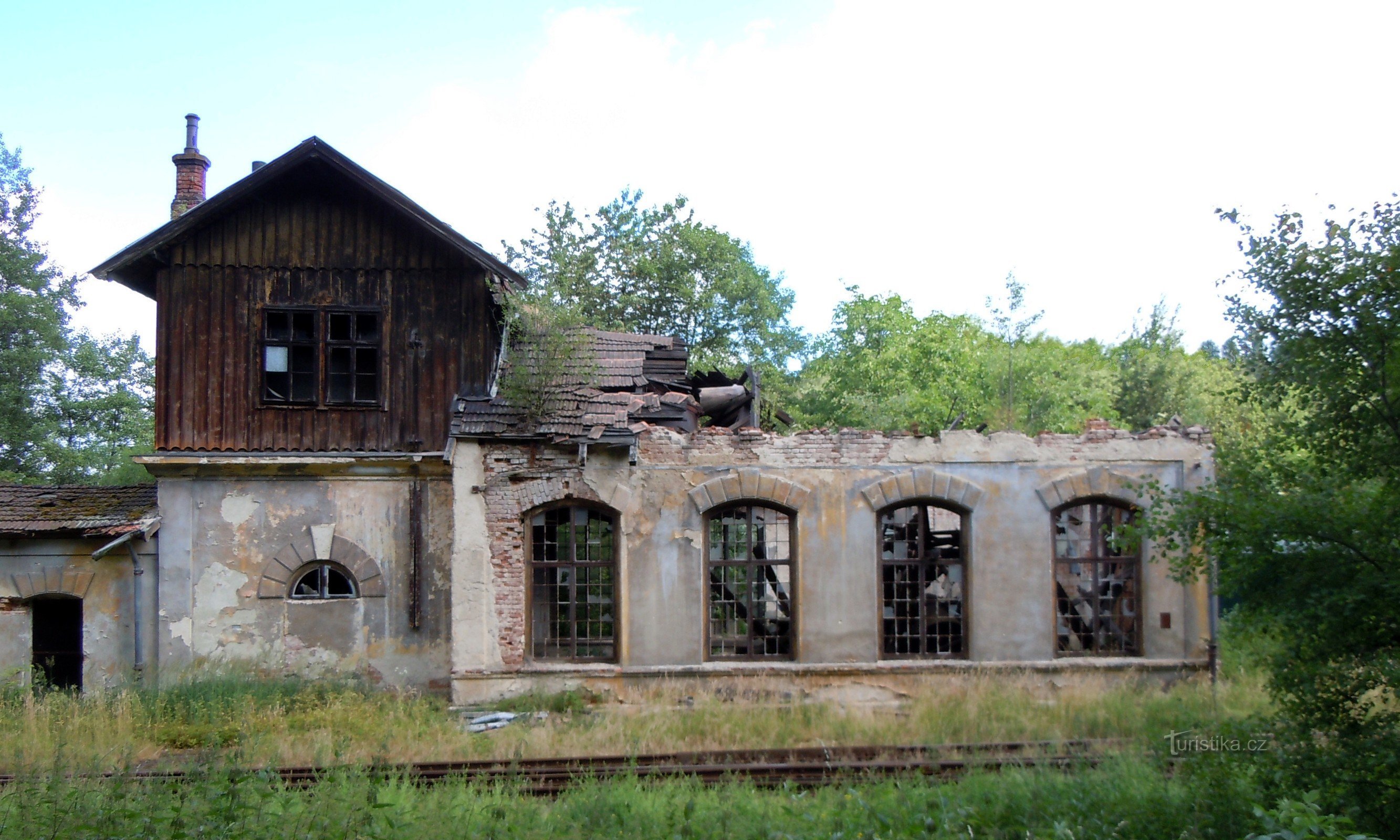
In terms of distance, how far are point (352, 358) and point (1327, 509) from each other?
11575 millimetres

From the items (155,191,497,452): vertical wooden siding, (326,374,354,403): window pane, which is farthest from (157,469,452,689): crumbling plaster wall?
(326,374,354,403): window pane

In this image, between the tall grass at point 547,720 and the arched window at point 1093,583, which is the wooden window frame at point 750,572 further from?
the arched window at point 1093,583

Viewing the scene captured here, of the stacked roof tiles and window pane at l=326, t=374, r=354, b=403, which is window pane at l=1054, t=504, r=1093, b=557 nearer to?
the stacked roof tiles

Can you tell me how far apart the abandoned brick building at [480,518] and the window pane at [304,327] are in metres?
0.04

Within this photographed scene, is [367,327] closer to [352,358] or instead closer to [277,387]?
[352,358]

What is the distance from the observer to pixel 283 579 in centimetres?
1267

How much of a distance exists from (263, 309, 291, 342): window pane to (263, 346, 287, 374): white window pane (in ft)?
0.52

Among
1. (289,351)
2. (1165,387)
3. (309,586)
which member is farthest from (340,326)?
(1165,387)

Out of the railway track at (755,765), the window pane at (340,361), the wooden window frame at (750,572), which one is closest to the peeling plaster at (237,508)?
the window pane at (340,361)

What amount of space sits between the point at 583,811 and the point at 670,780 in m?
1.15

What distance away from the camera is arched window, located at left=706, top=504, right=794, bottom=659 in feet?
39.5

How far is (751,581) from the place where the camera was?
475 inches

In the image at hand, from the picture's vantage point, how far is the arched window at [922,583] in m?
12.1

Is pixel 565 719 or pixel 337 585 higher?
pixel 337 585
